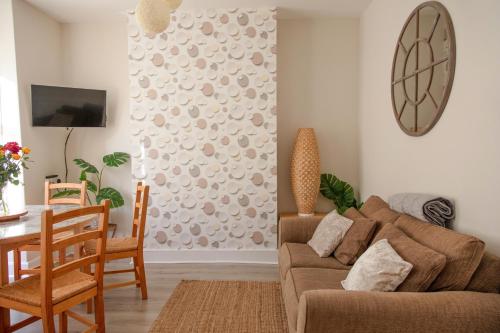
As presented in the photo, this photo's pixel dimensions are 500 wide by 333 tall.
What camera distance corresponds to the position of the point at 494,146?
64.2 inches

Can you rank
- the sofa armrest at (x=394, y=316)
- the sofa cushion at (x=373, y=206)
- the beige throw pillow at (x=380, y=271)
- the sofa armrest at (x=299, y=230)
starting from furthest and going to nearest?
1. the sofa armrest at (x=299, y=230)
2. the sofa cushion at (x=373, y=206)
3. the beige throw pillow at (x=380, y=271)
4. the sofa armrest at (x=394, y=316)

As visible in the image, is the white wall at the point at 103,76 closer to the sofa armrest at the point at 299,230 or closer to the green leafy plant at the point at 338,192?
the sofa armrest at the point at 299,230

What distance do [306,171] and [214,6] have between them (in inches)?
81.1

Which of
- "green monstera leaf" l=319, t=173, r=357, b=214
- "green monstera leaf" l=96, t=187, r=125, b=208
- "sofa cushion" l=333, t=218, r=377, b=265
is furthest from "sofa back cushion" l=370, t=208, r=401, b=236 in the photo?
"green monstera leaf" l=96, t=187, r=125, b=208

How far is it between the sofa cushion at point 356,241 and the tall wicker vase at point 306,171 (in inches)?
50.3

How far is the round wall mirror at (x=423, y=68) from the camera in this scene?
79.7 inches

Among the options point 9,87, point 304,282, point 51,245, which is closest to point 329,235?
point 304,282

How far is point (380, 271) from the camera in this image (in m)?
1.65

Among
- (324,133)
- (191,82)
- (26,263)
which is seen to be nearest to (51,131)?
(26,263)

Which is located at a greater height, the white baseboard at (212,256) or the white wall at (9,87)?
the white wall at (9,87)

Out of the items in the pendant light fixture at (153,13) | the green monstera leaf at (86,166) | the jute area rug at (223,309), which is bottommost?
the jute area rug at (223,309)

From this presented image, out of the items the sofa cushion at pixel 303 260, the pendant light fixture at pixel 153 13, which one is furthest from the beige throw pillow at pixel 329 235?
the pendant light fixture at pixel 153 13

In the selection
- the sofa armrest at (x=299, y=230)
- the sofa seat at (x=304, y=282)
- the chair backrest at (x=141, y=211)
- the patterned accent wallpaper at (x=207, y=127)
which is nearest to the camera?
the sofa seat at (x=304, y=282)

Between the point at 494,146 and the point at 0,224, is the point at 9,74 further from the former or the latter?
the point at 494,146
